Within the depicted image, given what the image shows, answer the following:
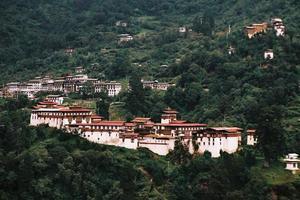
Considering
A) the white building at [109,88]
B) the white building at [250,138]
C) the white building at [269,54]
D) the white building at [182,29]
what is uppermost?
the white building at [182,29]

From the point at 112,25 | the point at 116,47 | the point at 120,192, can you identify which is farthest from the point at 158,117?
the point at 112,25

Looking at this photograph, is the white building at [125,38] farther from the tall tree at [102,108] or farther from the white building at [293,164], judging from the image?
the white building at [293,164]

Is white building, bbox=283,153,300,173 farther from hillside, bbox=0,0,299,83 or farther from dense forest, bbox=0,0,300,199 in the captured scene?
hillside, bbox=0,0,299,83

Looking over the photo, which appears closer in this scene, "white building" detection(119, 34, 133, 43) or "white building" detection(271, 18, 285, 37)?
"white building" detection(271, 18, 285, 37)

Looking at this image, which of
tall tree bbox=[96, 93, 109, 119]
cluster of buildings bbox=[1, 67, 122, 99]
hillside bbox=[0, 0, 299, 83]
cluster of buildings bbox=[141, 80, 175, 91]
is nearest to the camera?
tall tree bbox=[96, 93, 109, 119]

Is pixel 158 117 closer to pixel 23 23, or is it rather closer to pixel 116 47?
pixel 116 47

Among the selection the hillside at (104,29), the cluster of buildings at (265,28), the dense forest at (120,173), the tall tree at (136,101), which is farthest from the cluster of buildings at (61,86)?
the dense forest at (120,173)

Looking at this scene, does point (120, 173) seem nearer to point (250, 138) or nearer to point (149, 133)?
point (149, 133)

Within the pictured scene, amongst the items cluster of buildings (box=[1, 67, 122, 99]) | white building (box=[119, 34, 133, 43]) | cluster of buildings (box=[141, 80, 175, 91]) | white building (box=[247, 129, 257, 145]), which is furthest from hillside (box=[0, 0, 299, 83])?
white building (box=[247, 129, 257, 145])
